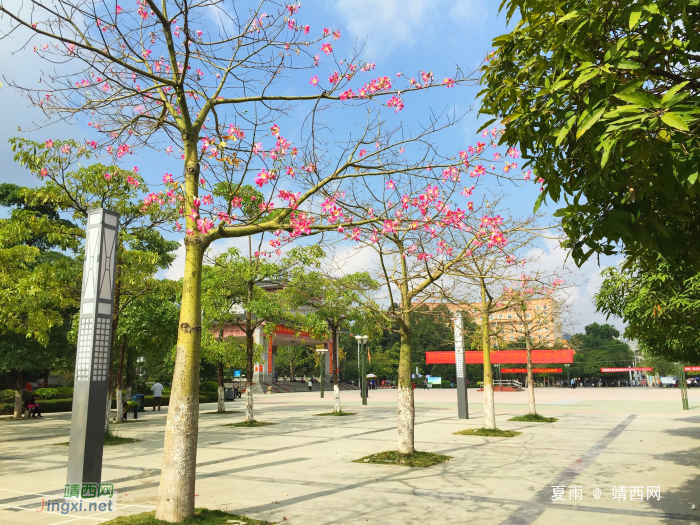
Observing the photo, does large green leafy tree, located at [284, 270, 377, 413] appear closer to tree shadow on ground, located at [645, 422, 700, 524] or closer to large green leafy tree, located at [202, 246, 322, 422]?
large green leafy tree, located at [202, 246, 322, 422]

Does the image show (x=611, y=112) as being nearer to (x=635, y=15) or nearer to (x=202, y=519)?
(x=635, y=15)

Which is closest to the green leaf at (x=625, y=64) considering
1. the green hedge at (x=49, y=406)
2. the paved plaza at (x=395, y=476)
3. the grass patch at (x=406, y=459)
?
the paved plaza at (x=395, y=476)

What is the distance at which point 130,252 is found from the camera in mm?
14703

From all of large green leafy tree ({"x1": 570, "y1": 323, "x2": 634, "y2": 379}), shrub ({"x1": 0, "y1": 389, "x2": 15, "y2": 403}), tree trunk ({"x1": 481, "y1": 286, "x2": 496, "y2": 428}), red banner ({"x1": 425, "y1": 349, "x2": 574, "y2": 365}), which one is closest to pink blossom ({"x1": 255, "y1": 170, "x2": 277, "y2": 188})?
tree trunk ({"x1": 481, "y1": 286, "x2": 496, "y2": 428})

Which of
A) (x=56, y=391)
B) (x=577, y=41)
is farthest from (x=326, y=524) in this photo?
(x=56, y=391)

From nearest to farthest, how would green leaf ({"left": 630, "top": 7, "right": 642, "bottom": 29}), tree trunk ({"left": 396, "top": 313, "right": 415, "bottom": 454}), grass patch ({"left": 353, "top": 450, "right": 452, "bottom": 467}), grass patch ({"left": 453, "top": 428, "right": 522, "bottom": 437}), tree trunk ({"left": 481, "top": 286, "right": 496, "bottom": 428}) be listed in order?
1. green leaf ({"left": 630, "top": 7, "right": 642, "bottom": 29})
2. grass patch ({"left": 353, "top": 450, "right": 452, "bottom": 467})
3. tree trunk ({"left": 396, "top": 313, "right": 415, "bottom": 454})
4. grass patch ({"left": 453, "top": 428, "right": 522, "bottom": 437})
5. tree trunk ({"left": 481, "top": 286, "right": 496, "bottom": 428})

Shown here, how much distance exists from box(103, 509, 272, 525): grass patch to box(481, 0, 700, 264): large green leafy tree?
4.94 m

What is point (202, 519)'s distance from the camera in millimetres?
6273

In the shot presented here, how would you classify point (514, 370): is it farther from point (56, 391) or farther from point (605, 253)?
point (605, 253)

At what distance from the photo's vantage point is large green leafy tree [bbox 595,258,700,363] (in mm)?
8562

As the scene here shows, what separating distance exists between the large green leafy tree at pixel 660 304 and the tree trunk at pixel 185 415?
591cm

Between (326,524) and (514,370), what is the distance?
230ft

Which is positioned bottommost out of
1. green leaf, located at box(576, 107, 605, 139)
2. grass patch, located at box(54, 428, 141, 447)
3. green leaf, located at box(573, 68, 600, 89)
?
grass patch, located at box(54, 428, 141, 447)

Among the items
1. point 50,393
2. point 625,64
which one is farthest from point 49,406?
point 625,64
